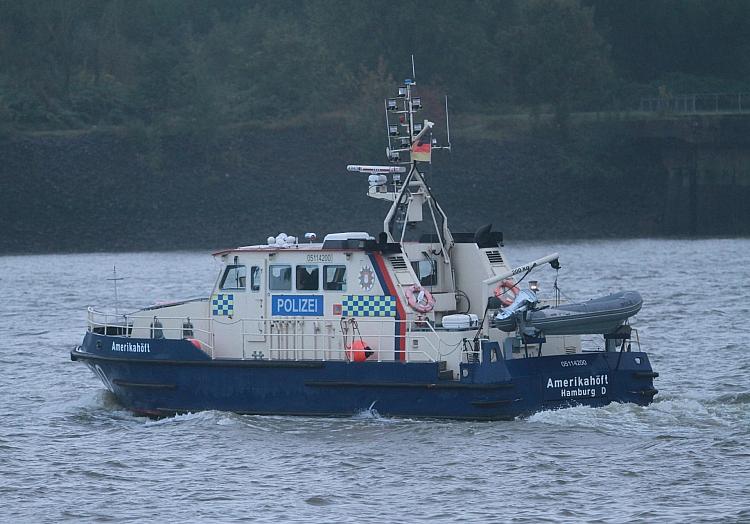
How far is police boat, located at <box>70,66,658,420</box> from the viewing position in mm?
21375

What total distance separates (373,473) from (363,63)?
204ft

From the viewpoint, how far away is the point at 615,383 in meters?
22.0

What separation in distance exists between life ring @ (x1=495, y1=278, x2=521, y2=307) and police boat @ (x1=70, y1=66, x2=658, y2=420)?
0.07 feet

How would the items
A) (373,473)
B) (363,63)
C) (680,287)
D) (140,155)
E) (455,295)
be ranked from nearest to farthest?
(373,473) < (455,295) < (680,287) < (140,155) < (363,63)

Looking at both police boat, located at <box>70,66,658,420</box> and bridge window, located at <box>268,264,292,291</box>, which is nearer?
police boat, located at <box>70,66,658,420</box>

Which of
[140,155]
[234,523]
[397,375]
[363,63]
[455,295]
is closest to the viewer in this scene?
[234,523]

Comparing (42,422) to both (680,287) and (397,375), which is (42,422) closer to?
(397,375)

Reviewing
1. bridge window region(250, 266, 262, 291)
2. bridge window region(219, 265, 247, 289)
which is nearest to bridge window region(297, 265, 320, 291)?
bridge window region(250, 266, 262, 291)

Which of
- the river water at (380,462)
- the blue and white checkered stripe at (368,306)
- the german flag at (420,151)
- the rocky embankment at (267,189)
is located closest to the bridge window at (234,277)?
the blue and white checkered stripe at (368,306)

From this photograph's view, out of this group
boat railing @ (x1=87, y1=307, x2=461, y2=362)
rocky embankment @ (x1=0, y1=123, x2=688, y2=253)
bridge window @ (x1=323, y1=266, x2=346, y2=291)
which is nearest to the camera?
boat railing @ (x1=87, y1=307, x2=461, y2=362)

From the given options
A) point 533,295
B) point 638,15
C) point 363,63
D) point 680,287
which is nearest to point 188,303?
point 533,295

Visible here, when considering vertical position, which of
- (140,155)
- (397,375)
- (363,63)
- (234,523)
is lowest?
(234,523)

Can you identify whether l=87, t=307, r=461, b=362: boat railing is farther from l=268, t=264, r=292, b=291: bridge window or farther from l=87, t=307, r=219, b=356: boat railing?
l=268, t=264, r=292, b=291: bridge window

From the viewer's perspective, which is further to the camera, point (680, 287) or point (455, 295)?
point (680, 287)
